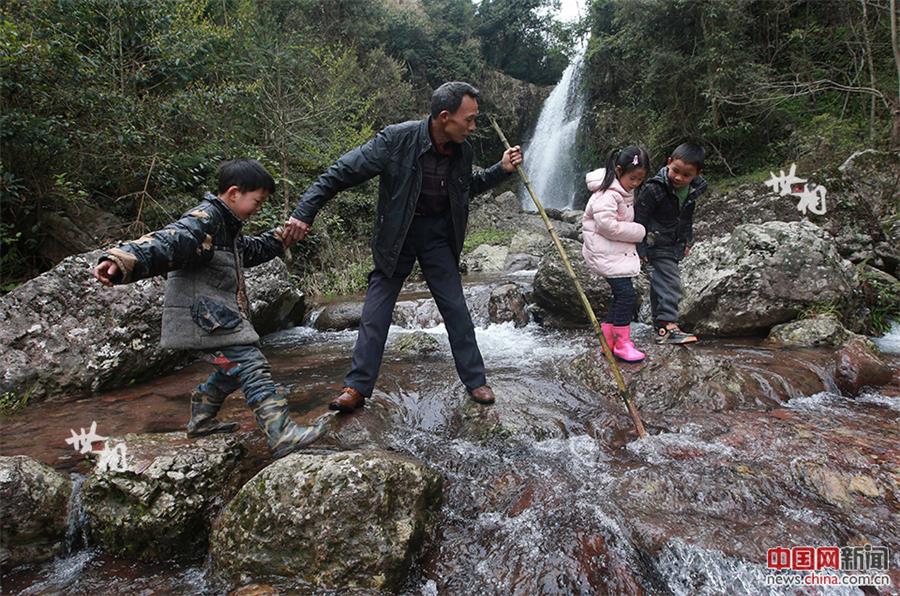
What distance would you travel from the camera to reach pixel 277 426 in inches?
98.9

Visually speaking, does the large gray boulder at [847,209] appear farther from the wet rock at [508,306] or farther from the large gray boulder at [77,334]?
the large gray boulder at [77,334]

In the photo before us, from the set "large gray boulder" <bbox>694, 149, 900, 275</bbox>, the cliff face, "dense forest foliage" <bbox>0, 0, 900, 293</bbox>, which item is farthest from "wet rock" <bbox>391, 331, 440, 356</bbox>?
the cliff face

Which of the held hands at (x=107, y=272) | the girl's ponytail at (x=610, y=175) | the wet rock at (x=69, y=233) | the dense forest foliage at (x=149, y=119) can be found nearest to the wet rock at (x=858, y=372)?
the girl's ponytail at (x=610, y=175)

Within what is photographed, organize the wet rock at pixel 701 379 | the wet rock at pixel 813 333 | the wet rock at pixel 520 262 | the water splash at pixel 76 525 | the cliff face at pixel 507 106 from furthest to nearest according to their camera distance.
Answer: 1. the cliff face at pixel 507 106
2. the wet rock at pixel 520 262
3. the wet rock at pixel 813 333
4. the wet rock at pixel 701 379
5. the water splash at pixel 76 525

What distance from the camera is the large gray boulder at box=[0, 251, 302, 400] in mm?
3879

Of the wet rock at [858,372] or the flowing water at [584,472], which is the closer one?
the flowing water at [584,472]

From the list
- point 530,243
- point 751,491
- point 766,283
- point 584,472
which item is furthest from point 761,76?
point 584,472

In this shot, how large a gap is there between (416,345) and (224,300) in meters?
3.02

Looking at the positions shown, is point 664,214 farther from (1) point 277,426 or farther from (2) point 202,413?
(2) point 202,413

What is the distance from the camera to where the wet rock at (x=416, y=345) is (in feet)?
17.3

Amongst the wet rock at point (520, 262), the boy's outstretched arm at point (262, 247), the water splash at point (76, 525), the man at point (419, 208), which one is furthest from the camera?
the wet rock at point (520, 262)

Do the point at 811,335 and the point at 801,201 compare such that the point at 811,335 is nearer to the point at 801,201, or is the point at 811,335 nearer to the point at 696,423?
the point at 696,423

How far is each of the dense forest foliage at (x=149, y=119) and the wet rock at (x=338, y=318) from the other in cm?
247

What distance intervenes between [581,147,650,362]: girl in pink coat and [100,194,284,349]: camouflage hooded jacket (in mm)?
2511
